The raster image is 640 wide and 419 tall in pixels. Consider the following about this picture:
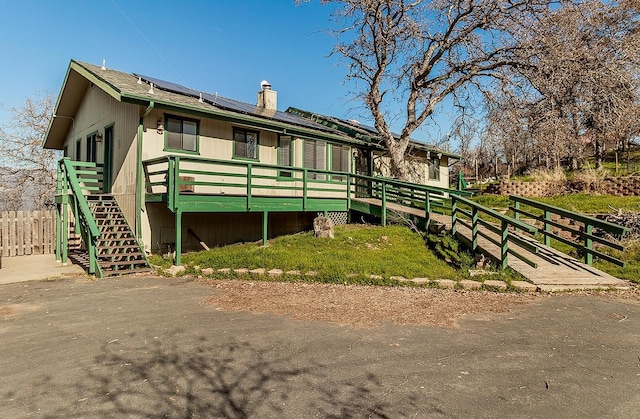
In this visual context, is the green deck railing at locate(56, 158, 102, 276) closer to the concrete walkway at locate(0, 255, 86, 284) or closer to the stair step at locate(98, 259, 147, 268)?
the stair step at locate(98, 259, 147, 268)

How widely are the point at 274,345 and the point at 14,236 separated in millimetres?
12546

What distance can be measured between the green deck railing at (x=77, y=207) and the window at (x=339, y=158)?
8119mm

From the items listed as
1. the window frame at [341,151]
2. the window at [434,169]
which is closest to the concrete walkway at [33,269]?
the window frame at [341,151]

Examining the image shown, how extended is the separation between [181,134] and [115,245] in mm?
3560

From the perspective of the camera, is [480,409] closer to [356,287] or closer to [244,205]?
[356,287]

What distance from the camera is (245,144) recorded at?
11.9 meters

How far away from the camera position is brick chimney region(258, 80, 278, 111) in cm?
1647

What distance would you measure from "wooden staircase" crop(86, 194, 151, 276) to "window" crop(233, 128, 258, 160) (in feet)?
12.7

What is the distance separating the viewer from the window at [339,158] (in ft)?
46.8

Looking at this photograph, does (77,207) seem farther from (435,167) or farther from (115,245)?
(435,167)

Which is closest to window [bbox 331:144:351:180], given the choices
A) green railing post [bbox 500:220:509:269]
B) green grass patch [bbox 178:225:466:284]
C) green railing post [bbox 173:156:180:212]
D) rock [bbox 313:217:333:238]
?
rock [bbox 313:217:333:238]

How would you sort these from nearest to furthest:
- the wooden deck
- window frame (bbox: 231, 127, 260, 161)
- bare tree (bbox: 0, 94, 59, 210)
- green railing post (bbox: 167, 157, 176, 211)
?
1. the wooden deck
2. green railing post (bbox: 167, 157, 176, 211)
3. window frame (bbox: 231, 127, 260, 161)
4. bare tree (bbox: 0, 94, 59, 210)

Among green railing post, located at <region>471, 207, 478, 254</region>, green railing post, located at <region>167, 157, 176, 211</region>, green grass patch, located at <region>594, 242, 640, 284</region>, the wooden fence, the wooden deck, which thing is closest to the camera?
the wooden deck

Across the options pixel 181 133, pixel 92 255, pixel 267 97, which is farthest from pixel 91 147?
pixel 267 97
